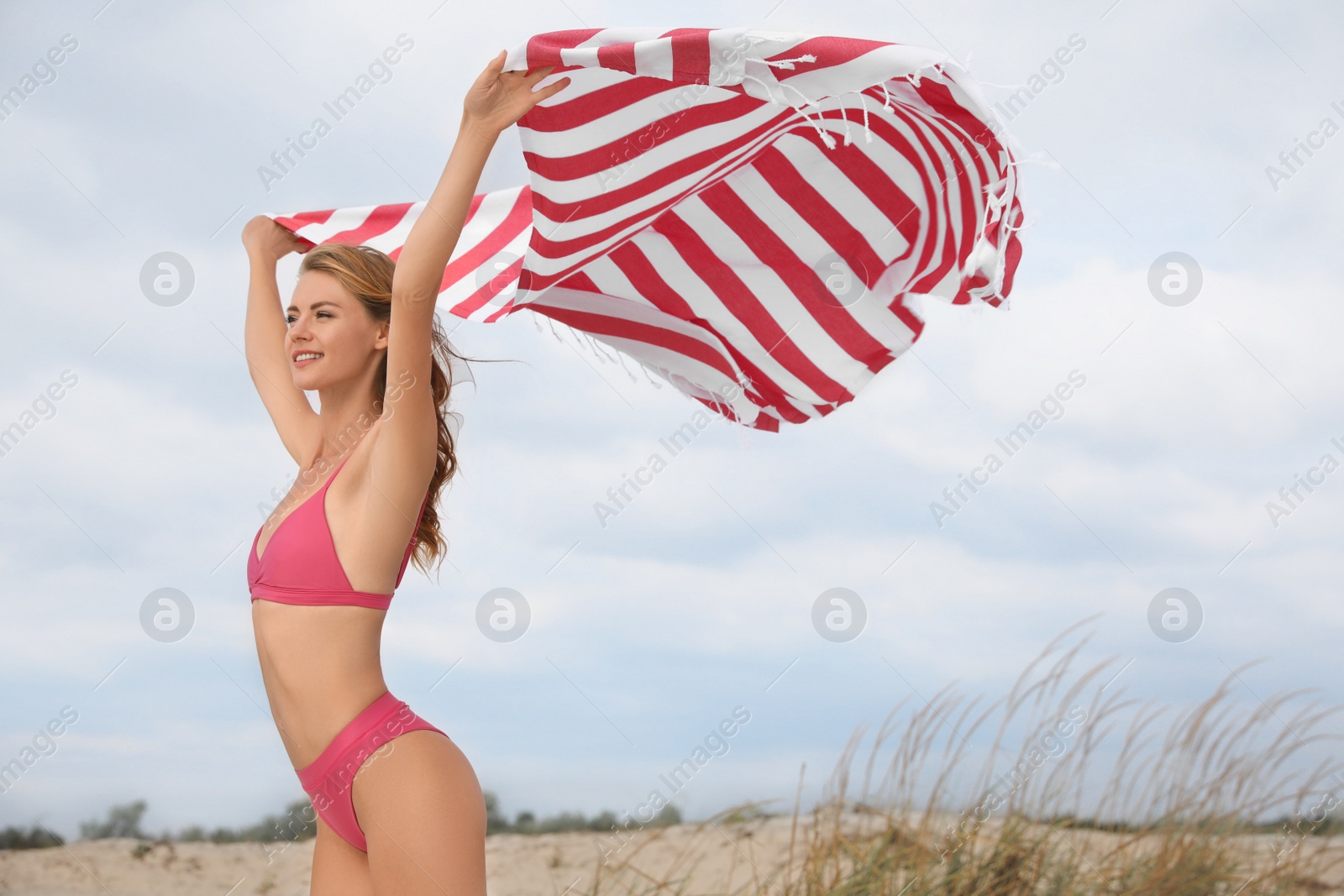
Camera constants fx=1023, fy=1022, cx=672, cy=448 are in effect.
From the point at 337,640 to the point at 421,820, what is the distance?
18.4 inches

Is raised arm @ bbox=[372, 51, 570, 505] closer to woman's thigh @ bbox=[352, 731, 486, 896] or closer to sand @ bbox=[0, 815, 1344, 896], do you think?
woman's thigh @ bbox=[352, 731, 486, 896]

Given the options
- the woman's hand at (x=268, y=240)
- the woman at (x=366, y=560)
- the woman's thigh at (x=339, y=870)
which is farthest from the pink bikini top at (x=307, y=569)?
the woman's hand at (x=268, y=240)

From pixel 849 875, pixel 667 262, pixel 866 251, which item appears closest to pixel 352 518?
pixel 667 262

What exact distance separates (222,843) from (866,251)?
6.92 m

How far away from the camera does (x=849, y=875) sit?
4176 mm

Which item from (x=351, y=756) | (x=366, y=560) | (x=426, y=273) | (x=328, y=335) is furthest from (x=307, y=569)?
(x=426, y=273)

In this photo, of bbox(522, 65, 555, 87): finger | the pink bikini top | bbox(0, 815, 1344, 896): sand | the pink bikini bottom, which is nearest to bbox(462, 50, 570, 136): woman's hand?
bbox(522, 65, 555, 87): finger

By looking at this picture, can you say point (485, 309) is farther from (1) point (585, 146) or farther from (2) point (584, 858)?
(2) point (584, 858)

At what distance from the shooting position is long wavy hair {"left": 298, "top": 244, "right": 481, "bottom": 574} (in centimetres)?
274

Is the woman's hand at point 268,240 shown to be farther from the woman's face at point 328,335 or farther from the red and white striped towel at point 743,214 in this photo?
the woman's face at point 328,335

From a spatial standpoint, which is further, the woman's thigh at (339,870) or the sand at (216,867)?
the sand at (216,867)

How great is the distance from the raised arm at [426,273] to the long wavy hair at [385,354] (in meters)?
0.24

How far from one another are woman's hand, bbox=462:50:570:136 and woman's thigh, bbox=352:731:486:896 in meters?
1.37

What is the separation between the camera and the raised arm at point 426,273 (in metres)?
2.17
